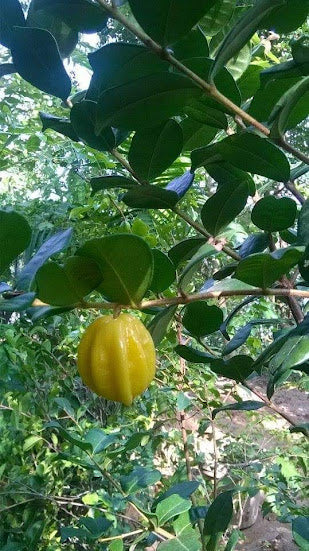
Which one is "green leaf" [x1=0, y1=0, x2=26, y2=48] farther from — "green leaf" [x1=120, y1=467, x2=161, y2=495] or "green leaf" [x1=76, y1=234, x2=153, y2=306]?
"green leaf" [x1=120, y1=467, x2=161, y2=495]

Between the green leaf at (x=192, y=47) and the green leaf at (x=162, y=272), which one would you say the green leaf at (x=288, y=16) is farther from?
the green leaf at (x=162, y=272)

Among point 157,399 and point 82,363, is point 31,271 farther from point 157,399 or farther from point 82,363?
point 157,399

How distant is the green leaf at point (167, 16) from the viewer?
1.14 feet

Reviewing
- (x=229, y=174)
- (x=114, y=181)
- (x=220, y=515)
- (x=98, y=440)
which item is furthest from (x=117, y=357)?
(x=98, y=440)

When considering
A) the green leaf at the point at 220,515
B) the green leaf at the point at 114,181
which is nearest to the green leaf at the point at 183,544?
the green leaf at the point at 220,515

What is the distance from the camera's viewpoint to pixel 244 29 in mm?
346

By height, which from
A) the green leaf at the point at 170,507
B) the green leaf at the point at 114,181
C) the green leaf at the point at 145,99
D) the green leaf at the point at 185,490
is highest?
the green leaf at the point at 145,99

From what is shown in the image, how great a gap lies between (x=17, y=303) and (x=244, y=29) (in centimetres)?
26

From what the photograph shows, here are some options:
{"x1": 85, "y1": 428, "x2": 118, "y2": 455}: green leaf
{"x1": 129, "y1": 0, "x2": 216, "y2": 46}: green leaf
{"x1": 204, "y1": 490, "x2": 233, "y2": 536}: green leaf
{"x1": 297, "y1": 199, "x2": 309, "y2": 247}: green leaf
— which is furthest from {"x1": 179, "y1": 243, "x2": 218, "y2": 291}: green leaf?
{"x1": 85, "y1": 428, "x2": 118, "y2": 455}: green leaf

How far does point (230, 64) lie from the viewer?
Result: 1.80ft

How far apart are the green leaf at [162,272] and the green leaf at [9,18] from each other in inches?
8.9

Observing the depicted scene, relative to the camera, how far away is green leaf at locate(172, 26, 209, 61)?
0.43 m

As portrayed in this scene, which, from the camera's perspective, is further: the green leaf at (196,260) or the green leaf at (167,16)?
the green leaf at (196,260)

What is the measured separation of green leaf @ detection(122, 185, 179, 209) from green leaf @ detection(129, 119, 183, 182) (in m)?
0.03
